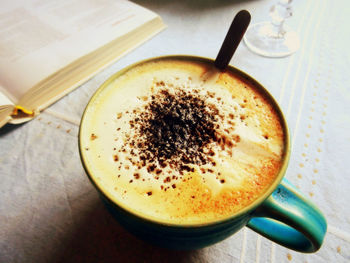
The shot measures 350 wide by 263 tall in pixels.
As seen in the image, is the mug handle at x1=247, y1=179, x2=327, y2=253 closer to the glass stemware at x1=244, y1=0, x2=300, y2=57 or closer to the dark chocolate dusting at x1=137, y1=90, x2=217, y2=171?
the dark chocolate dusting at x1=137, y1=90, x2=217, y2=171

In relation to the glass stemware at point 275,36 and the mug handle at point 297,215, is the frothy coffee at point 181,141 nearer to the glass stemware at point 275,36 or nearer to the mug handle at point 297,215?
the mug handle at point 297,215

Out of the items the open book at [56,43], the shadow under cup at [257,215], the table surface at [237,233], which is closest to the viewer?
the shadow under cup at [257,215]

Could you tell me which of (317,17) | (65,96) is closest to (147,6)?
(65,96)

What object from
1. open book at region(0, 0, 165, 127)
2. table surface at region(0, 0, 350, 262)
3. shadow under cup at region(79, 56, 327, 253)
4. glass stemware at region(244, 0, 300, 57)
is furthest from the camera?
glass stemware at region(244, 0, 300, 57)

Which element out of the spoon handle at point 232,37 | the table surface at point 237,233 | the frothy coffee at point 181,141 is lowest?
the table surface at point 237,233

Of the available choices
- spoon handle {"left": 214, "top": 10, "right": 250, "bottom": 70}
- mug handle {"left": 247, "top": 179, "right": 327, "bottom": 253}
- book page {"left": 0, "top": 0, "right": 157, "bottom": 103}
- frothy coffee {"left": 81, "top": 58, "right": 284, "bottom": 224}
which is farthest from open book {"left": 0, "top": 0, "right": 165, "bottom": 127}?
mug handle {"left": 247, "top": 179, "right": 327, "bottom": 253}

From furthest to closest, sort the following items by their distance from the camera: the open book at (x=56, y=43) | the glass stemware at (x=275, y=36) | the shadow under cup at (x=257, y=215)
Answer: the glass stemware at (x=275, y=36) < the open book at (x=56, y=43) < the shadow under cup at (x=257, y=215)

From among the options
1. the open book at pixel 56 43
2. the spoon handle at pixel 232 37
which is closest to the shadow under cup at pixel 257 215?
the spoon handle at pixel 232 37

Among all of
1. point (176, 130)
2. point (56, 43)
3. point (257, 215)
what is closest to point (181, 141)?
point (176, 130)
